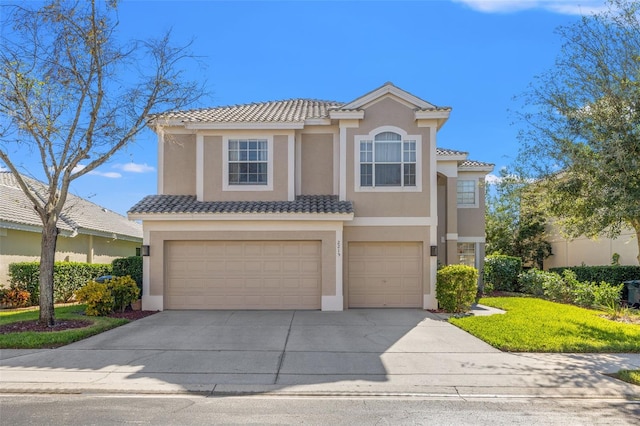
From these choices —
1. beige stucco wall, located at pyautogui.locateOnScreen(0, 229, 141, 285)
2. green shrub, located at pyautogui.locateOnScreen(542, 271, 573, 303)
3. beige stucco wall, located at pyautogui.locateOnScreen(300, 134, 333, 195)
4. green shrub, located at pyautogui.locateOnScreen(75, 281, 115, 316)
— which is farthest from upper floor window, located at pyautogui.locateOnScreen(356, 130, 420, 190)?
beige stucco wall, located at pyautogui.locateOnScreen(0, 229, 141, 285)

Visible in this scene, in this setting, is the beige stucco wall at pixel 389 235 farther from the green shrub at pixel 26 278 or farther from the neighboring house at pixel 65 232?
the green shrub at pixel 26 278

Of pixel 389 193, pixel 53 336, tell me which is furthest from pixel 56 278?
pixel 389 193

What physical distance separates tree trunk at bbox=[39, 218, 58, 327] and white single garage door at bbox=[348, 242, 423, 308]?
8.29 metres

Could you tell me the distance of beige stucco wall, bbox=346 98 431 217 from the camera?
1533 centimetres

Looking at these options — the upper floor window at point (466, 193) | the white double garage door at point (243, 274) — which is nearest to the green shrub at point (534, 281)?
the upper floor window at point (466, 193)

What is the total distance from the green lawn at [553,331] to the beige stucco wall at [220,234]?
4430 mm

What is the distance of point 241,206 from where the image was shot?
15.1 meters

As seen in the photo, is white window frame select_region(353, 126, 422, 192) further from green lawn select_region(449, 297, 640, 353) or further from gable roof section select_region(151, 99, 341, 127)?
green lawn select_region(449, 297, 640, 353)

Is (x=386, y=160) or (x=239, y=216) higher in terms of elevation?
(x=386, y=160)

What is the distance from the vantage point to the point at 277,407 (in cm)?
639

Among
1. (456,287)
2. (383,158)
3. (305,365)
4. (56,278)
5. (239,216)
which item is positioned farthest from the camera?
(56,278)

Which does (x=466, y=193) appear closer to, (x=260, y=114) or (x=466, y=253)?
(x=466, y=253)

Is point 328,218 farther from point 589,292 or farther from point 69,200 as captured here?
point 69,200

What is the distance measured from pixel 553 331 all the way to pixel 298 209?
7520mm
